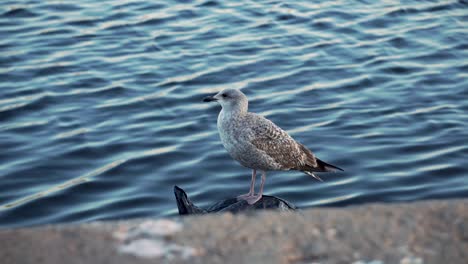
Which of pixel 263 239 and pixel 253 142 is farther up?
pixel 263 239

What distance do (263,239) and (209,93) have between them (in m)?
8.63

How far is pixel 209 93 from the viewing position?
37.2ft

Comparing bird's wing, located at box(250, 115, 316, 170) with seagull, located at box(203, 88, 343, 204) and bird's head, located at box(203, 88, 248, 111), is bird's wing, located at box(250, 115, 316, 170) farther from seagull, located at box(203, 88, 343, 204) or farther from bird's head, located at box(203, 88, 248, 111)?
bird's head, located at box(203, 88, 248, 111)

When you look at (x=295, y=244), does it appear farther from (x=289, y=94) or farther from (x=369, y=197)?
(x=289, y=94)

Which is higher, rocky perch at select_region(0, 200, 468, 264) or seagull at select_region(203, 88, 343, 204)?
rocky perch at select_region(0, 200, 468, 264)

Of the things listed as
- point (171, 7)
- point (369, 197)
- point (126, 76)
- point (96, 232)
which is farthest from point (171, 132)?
point (96, 232)

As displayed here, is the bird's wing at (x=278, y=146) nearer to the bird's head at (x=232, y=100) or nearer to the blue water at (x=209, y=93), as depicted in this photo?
the bird's head at (x=232, y=100)

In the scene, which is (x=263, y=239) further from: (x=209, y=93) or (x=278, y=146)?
(x=209, y=93)

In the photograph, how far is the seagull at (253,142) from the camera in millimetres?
7172

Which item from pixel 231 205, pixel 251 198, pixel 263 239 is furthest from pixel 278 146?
pixel 263 239

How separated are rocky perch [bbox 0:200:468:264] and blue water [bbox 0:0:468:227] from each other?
5665 mm

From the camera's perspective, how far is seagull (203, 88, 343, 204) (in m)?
7.17

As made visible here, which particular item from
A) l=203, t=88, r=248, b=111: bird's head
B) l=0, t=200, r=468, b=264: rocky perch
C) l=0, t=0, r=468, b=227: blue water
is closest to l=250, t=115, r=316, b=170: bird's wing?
l=203, t=88, r=248, b=111: bird's head

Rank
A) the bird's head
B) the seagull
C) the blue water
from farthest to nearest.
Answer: the blue water, the bird's head, the seagull
